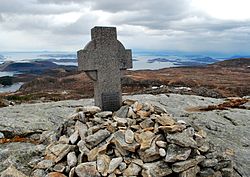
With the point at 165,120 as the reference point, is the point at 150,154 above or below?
below

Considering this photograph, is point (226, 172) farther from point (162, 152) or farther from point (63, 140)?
point (63, 140)

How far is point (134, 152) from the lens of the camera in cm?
930

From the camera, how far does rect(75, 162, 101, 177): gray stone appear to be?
8.78 m

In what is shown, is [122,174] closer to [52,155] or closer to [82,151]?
[82,151]

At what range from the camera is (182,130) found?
31.9 feet

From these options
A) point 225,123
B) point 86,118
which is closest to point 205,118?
point 225,123

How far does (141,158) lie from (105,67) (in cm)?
487

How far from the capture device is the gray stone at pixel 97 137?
9.66 meters

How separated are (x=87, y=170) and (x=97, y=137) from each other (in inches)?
49.4

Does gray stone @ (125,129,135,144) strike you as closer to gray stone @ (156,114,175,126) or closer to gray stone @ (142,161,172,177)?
gray stone @ (142,161,172,177)

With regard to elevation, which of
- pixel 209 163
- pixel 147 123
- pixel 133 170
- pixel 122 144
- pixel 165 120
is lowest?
pixel 209 163

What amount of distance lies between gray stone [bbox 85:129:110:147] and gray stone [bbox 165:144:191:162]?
2168 millimetres

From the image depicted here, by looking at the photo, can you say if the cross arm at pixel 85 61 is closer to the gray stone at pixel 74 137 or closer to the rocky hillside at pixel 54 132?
the rocky hillside at pixel 54 132

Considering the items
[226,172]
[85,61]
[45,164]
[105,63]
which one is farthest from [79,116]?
[226,172]
